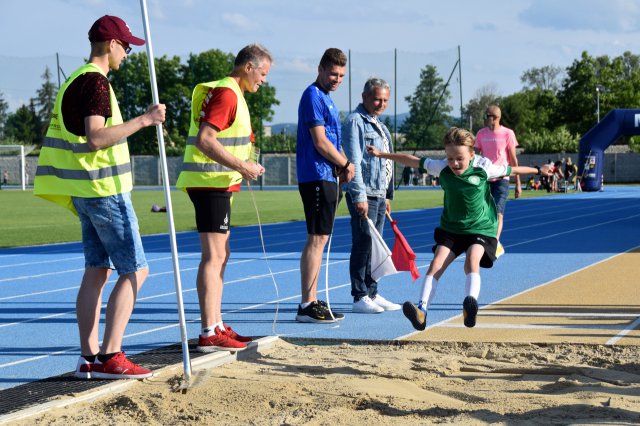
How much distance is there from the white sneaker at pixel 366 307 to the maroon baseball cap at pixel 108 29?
3.63 metres

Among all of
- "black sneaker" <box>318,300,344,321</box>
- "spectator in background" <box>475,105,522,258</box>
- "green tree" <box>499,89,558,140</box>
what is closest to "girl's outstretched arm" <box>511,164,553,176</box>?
"black sneaker" <box>318,300,344,321</box>

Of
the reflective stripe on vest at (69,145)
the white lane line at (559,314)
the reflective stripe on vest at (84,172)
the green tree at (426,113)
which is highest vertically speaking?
the green tree at (426,113)

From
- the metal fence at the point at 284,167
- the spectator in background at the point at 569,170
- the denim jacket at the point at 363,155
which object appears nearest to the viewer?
the denim jacket at the point at 363,155

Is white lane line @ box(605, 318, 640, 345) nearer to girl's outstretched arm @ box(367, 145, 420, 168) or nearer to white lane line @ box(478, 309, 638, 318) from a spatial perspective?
white lane line @ box(478, 309, 638, 318)

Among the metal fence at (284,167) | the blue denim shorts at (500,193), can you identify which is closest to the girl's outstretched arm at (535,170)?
the blue denim shorts at (500,193)

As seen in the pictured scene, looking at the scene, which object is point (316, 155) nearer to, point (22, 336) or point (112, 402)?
point (22, 336)

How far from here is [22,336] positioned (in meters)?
7.38

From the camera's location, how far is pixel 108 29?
5504 millimetres

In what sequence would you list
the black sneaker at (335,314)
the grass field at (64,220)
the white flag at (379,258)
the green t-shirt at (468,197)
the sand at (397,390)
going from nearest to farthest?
the sand at (397,390) < the green t-shirt at (468,197) < the black sneaker at (335,314) < the white flag at (379,258) < the grass field at (64,220)

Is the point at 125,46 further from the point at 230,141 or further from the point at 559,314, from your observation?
the point at 559,314

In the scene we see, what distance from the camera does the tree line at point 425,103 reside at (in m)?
52.0

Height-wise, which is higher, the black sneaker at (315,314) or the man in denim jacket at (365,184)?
the man in denim jacket at (365,184)

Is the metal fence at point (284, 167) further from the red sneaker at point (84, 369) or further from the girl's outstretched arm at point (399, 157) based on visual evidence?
the red sneaker at point (84, 369)

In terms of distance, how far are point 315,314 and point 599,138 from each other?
114 feet
